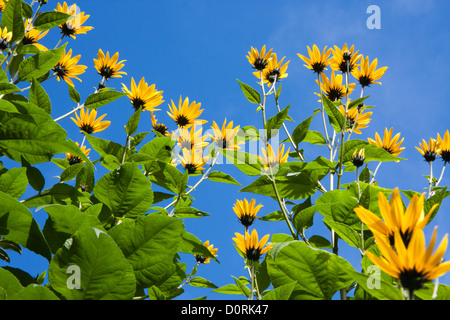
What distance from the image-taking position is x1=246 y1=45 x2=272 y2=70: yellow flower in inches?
110

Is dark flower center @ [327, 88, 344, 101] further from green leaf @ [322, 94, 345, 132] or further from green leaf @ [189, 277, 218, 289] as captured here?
green leaf @ [189, 277, 218, 289]

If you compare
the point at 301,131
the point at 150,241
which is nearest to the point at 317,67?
the point at 301,131

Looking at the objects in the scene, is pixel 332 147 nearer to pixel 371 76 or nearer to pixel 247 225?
pixel 371 76

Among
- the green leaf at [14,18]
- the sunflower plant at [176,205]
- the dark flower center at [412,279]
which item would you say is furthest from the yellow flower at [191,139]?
the dark flower center at [412,279]

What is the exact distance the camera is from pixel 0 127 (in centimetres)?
130

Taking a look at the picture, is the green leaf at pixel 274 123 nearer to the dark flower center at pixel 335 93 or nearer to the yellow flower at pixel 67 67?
the dark flower center at pixel 335 93

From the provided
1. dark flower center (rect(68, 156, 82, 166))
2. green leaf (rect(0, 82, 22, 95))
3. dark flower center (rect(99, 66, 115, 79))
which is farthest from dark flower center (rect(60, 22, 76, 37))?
green leaf (rect(0, 82, 22, 95))

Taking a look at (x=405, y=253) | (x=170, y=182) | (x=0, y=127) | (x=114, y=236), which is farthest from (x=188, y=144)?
(x=405, y=253)

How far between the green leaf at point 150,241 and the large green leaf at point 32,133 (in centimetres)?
38

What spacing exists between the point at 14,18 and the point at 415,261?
196cm

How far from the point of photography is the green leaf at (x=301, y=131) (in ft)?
6.03

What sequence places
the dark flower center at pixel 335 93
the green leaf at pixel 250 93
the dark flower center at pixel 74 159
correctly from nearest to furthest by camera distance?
the green leaf at pixel 250 93, the dark flower center at pixel 335 93, the dark flower center at pixel 74 159

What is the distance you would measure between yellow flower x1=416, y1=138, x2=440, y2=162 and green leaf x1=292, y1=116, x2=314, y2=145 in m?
1.03
